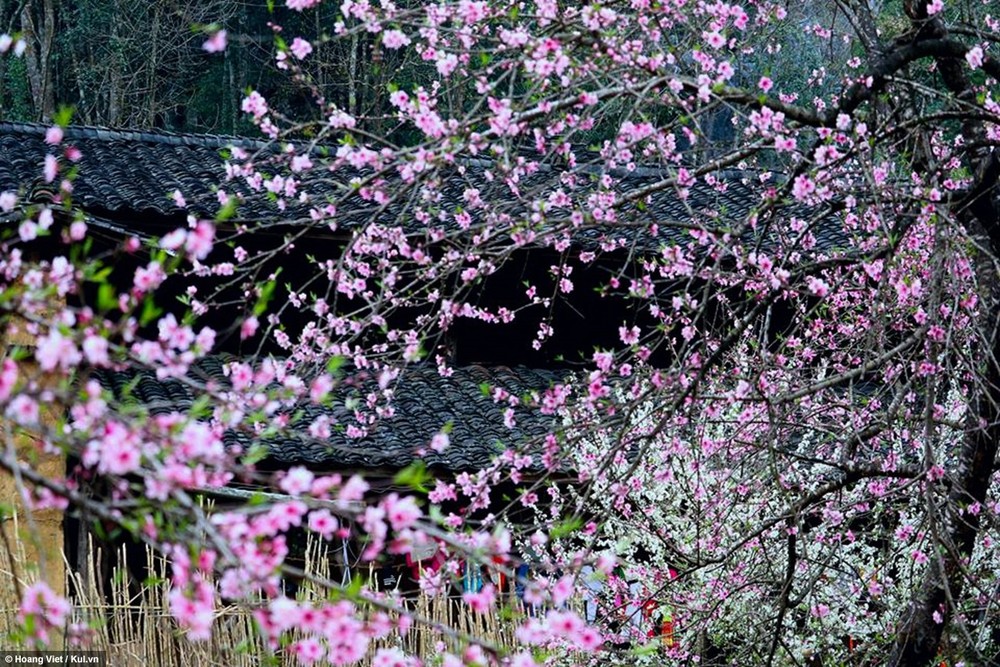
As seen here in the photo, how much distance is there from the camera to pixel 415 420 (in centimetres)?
1145

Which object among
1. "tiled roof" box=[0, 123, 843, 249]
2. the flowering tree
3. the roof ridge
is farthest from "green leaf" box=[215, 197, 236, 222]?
the roof ridge

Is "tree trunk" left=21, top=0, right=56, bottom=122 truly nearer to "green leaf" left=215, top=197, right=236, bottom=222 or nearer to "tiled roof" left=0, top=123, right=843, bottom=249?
"tiled roof" left=0, top=123, right=843, bottom=249

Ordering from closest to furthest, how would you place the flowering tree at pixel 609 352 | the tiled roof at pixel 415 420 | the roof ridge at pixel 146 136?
the flowering tree at pixel 609 352 → the tiled roof at pixel 415 420 → the roof ridge at pixel 146 136

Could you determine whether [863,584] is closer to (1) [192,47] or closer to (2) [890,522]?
(2) [890,522]

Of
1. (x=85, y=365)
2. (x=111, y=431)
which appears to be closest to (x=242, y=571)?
(x=111, y=431)

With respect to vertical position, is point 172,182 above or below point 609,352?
above

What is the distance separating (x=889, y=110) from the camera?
5035mm

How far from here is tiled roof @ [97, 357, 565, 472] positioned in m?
10.6

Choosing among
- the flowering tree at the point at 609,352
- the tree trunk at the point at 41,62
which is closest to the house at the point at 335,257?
the flowering tree at the point at 609,352

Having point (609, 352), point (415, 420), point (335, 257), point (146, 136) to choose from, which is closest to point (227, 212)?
point (609, 352)

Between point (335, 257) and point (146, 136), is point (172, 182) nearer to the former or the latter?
point (146, 136)

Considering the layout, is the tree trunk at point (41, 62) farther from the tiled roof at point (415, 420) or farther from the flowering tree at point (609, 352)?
the flowering tree at point (609, 352)

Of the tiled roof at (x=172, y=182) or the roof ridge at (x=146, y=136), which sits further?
the roof ridge at (x=146, y=136)

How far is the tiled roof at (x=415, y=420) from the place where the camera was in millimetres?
10561
